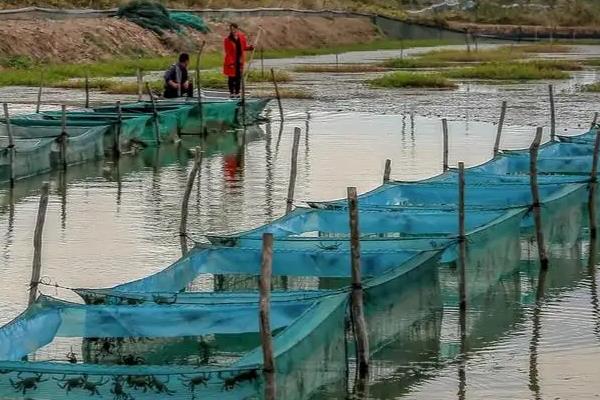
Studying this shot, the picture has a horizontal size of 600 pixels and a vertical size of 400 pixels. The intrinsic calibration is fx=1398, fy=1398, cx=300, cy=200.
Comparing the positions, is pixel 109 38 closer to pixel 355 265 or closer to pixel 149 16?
pixel 149 16

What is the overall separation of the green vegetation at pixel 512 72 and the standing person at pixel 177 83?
13180 millimetres

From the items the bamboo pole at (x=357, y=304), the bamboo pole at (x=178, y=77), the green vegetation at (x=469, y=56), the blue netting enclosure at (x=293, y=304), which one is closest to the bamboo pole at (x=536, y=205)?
the blue netting enclosure at (x=293, y=304)

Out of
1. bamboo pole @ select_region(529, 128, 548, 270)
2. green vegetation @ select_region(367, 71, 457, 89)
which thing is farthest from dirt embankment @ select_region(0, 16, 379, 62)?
bamboo pole @ select_region(529, 128, 548, 270)

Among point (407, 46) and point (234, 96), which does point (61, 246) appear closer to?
point (234, 96)

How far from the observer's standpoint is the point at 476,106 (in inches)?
1067

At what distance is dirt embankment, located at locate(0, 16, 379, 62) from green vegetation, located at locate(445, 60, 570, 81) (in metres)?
5.40

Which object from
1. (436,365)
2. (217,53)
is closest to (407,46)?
(217,53)

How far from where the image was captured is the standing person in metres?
22.4

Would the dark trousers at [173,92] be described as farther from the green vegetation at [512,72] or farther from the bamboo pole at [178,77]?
the green vegetation at [512,72]

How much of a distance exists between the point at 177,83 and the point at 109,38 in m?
16.8

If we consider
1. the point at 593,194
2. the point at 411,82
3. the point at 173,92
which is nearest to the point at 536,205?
the point at 593,194

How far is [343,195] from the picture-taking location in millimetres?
16109

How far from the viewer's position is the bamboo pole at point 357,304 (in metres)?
8.68

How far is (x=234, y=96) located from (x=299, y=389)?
16528 mm
